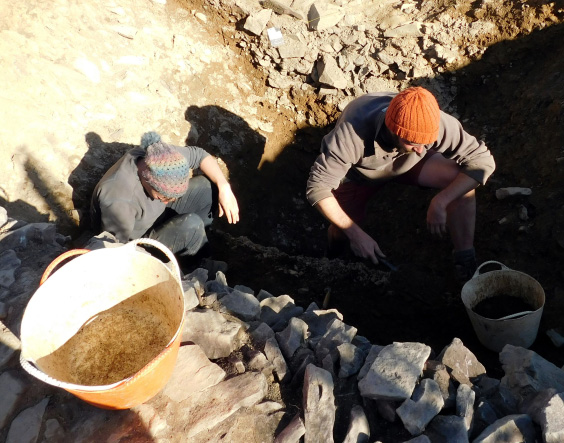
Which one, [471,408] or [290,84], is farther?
[290,84]

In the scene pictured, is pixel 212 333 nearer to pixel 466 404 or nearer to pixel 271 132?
pixel 466 404

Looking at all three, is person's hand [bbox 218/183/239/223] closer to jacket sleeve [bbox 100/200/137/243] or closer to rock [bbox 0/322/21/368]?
jacket sleeve [bbox 100/200/137/243]

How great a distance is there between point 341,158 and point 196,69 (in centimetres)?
224

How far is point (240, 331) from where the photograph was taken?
8.24ft

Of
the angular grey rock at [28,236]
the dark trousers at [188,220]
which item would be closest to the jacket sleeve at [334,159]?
the dark trousers at [188,220]

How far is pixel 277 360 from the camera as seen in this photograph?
92.0 inches

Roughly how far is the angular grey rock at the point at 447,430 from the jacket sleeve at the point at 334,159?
1.62 metres

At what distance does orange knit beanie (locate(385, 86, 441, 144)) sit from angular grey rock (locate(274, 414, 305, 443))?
1717mm

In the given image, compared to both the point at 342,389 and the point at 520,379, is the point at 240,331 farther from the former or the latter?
the point at 520,379

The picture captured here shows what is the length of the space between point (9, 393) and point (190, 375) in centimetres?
84

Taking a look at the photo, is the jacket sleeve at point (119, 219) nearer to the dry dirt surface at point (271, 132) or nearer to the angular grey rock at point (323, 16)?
the dry dirt surface at point (271, 132)

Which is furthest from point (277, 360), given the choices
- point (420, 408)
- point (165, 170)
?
point (165, 170)

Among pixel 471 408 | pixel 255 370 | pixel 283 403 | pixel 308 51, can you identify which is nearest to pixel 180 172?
pixel 255 370

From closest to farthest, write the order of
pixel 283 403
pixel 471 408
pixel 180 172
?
pixel 471 408
pixel 283 403
pixel 180 172
